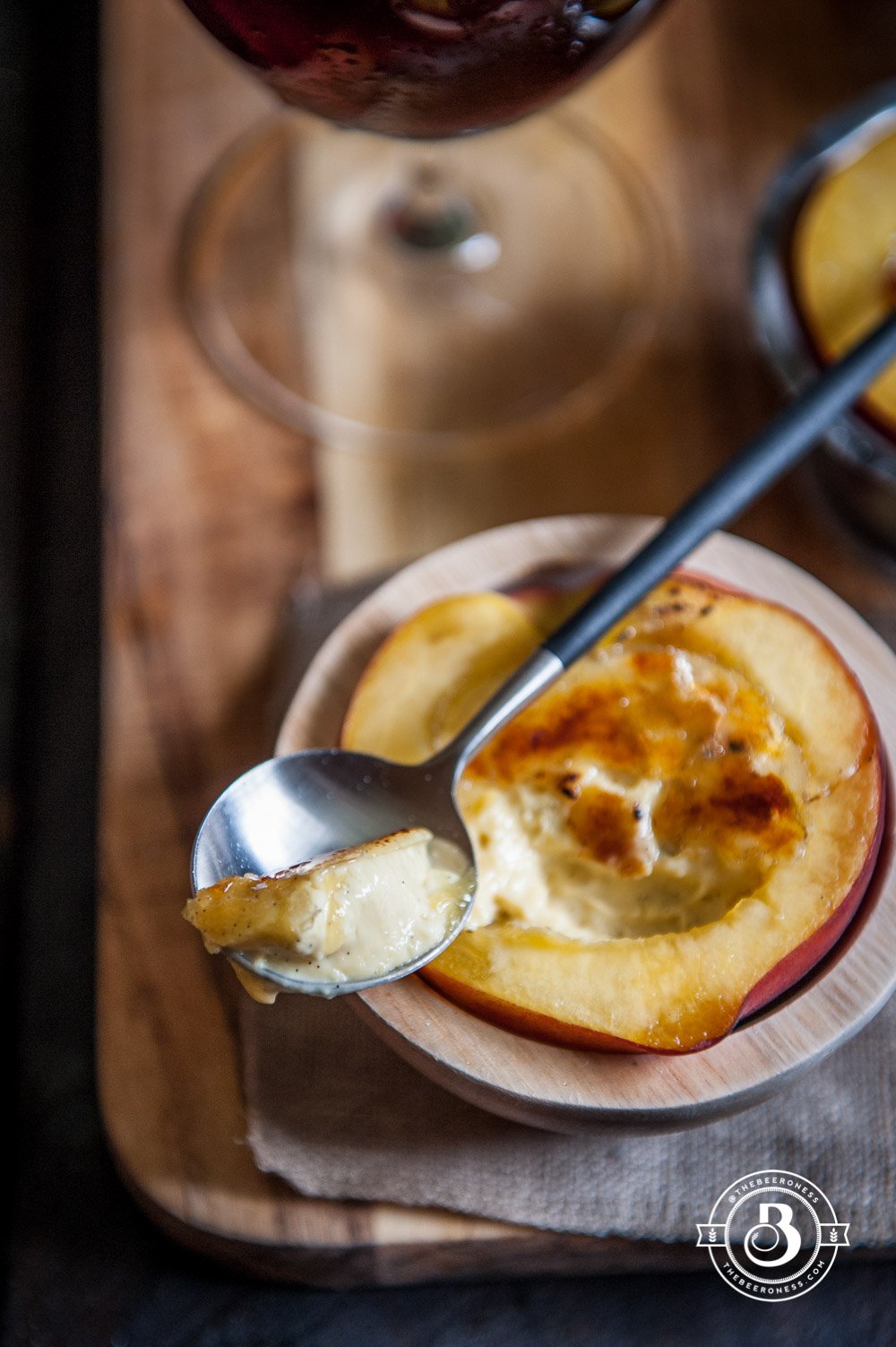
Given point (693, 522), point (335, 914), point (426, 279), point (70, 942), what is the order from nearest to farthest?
point (335, 914)
point (693, 522)
point (70, 942)
point (426, 279)

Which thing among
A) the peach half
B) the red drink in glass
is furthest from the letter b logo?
the red drink in glass

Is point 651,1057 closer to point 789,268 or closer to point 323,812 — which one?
point 323,812

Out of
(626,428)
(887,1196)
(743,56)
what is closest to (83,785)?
(626,428)

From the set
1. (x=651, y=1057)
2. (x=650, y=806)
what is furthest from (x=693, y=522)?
(x=651, y=1057)

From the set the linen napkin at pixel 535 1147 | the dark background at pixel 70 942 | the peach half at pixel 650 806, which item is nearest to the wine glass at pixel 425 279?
the dark background at pixel 70 942

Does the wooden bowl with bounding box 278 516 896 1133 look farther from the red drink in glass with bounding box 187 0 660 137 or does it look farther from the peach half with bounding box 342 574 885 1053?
the red drink in glass with bounding box 187 0 660 137

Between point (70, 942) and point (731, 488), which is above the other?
point (731, 488)
